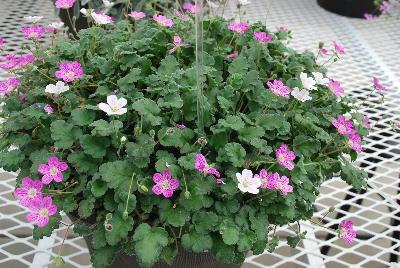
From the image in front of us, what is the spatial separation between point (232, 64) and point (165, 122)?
0.19 meters

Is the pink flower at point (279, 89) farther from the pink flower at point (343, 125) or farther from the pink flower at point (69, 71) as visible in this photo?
the pink flower at point (69, 71)

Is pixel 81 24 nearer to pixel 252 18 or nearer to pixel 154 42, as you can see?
pixel 252 18

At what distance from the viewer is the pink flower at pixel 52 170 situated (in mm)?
694

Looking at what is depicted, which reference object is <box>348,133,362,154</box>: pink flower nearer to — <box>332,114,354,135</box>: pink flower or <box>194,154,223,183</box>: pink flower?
<box>332,114,354,135</box>: pink flower

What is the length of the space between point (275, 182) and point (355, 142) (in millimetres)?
216

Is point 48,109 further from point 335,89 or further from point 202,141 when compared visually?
point 335,89

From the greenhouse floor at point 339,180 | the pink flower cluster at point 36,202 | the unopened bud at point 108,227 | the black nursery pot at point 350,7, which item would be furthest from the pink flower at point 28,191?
the black nursery pot at point 350,7

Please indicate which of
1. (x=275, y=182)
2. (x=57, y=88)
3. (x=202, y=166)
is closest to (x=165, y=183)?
(x=202, y=166)

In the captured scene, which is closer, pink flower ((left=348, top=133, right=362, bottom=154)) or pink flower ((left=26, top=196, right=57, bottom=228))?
pink flower ((left=26, top=196, right=57, bottom=228))

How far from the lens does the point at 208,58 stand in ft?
2.88

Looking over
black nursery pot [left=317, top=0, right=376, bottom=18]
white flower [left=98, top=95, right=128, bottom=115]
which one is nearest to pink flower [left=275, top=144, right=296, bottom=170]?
white flower [left=98, top=95, right=128, bottom=115]

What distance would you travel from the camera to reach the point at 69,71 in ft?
2.68

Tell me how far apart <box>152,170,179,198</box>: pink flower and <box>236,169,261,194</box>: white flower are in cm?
9

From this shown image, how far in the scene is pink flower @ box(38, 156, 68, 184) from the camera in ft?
2.28
